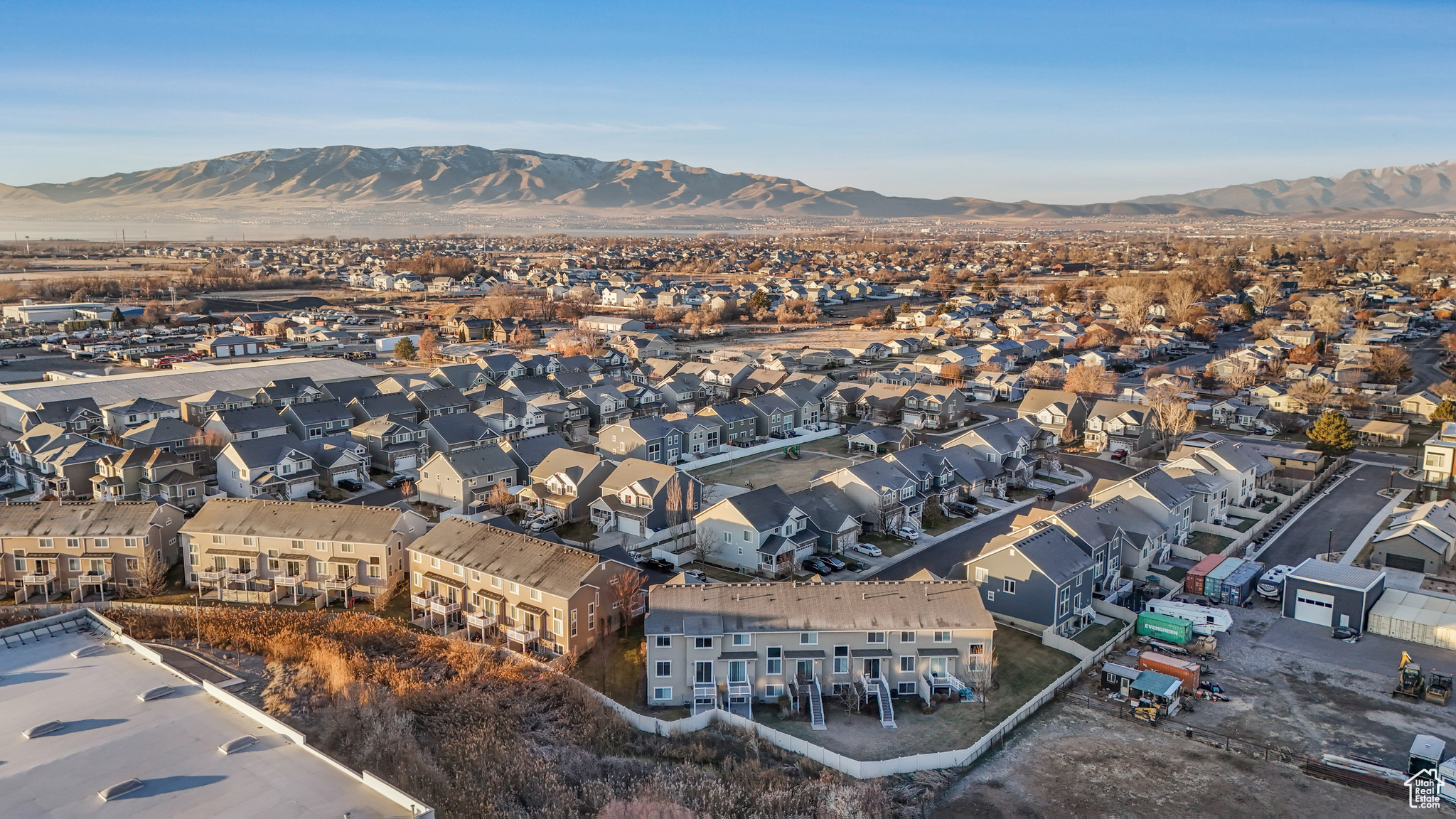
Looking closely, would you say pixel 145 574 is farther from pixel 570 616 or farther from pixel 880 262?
pixel 880 262

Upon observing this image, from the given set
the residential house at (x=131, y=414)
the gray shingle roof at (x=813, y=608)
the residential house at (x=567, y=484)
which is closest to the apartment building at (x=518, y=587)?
the gray shingle roof at (x=813, y=608)

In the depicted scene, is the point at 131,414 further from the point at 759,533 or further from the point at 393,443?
the point at 759,533

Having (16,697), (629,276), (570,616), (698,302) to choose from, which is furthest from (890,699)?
(629,276)

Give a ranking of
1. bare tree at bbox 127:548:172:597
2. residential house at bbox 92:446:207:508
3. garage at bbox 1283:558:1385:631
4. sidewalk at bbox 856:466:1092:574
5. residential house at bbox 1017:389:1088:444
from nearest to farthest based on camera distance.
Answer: garage at bbox 1283:558:1385:631
bare tree at bbox 127:548:172:597
sidewalk at bbox 856:466:1092:574
residential house at bbox 92:446:207:508
residential house at bbox 1017:389:1088:444

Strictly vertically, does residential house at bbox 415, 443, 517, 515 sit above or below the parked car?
above

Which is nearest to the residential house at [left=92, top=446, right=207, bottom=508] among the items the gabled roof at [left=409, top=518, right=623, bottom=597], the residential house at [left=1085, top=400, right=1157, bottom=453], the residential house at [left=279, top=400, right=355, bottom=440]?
the residential house at [left=279, top=400, right=355, bottom=440]

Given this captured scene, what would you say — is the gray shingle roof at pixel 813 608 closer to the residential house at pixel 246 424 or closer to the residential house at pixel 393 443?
the residential house at pixel 393 443

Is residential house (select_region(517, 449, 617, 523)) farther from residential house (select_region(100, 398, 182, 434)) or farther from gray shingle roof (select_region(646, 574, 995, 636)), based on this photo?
residential house (select_region(100, 398, 182, 434))
